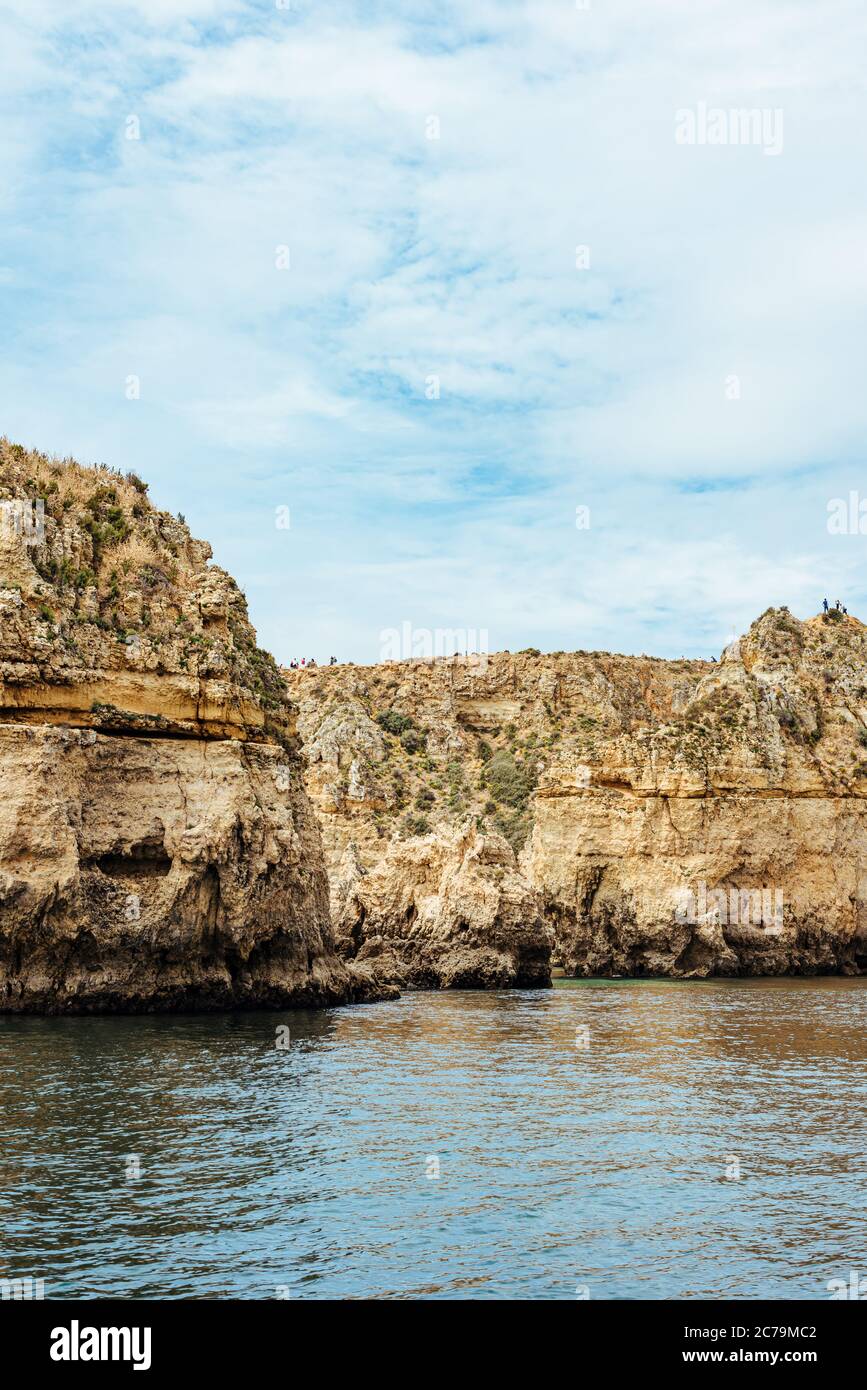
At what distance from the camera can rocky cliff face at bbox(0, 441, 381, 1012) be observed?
33250 millimetres

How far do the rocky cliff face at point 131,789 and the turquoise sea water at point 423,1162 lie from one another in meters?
2.41

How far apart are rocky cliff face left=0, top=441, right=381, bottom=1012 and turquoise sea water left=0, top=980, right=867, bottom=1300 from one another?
7.92 feet

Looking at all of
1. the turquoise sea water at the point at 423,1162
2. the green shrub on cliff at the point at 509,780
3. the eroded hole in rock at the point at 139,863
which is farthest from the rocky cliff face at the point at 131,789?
the green shrub on cliff at the point at 509,780

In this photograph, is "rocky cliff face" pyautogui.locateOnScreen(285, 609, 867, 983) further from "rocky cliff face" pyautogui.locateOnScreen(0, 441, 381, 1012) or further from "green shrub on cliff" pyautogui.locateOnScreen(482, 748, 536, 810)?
"green shrub on cliff" pyautogui.locateOnScreen(482, 748, 536, 810)

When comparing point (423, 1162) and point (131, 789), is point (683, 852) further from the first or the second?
point (423, 1162)

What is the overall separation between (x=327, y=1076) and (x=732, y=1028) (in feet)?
45.2

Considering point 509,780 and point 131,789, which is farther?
point 509,780

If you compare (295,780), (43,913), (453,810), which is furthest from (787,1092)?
(453,810)

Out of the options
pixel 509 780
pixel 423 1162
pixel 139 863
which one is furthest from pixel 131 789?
pixel 509 780

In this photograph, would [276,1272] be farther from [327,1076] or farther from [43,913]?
[43,913]

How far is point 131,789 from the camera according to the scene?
118 feet

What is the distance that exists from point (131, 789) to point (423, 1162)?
1912 centimetres

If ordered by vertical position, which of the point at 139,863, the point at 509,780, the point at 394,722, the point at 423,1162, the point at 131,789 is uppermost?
the point at 394,722
